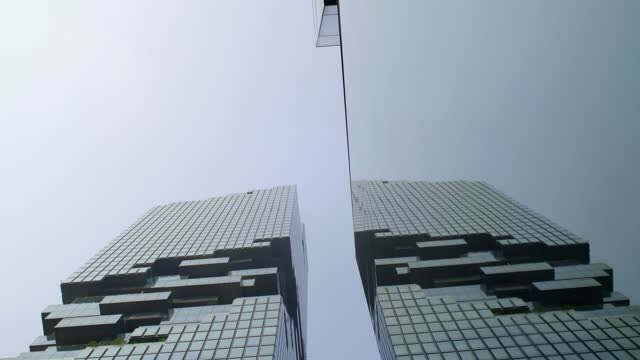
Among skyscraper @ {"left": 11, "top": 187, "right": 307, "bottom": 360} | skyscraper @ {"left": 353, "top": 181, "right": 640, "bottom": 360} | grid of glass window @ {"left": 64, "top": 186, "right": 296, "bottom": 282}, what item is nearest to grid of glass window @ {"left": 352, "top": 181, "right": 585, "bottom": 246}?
skyscraper @ {"left": 353, "top": 181, "right": 640, "bottom": 360}

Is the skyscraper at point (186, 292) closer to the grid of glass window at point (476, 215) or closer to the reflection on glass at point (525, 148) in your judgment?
the grid of glass window at point (476, 215)

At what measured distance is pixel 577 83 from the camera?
241 centimetres

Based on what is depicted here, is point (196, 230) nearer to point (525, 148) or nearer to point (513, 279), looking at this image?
point (513, 279)

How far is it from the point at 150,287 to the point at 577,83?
70.2 meters

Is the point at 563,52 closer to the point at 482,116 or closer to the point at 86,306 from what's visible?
the point at 482,116

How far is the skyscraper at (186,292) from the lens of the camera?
49.4 metres

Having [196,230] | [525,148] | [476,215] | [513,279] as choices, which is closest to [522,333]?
[513,279]

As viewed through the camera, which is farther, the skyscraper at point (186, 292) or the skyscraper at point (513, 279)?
the skyscraper at point (186, 292)

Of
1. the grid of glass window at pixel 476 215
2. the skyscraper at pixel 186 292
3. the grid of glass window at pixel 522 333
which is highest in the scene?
the grid of glass window at pixel 476 215

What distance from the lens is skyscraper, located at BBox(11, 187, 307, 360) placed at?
4941cm

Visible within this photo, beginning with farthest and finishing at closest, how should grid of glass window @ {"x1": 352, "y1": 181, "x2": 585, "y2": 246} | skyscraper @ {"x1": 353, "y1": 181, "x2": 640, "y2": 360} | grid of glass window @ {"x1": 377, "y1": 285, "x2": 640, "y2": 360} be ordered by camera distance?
1. grid of glass window @ {"x1": 377, "y1": 285, "x2": 640, "y2": 360}
2. grid of glass window @ {"x1": 352, "y1": 181, "x2": 585, "y2": 246}
3. skyscraper @ {"x1": 353, "y1": 181, "x2": 640, "y2": 360}

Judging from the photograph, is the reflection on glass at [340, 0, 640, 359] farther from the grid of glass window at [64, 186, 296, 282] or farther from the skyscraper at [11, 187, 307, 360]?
the grid of glass window at [64, 186, 296, 282]

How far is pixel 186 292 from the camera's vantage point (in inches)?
2547

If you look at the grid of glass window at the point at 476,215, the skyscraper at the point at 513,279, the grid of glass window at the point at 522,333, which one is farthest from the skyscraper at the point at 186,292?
the grid of glass window at the point at 476,215
